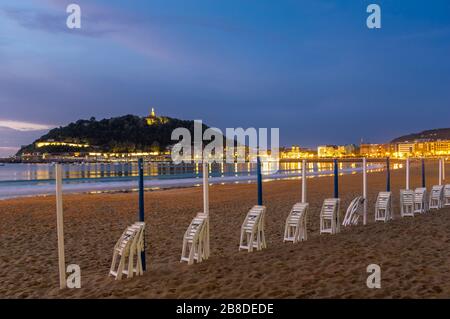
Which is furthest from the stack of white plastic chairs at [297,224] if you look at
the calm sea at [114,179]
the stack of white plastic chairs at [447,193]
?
the calm sea at [114,179]

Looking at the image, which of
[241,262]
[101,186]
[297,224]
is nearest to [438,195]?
[297,224]

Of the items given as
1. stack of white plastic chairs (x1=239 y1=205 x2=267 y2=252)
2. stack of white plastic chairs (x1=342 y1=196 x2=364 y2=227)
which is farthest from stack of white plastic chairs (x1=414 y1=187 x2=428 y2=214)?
stack of white plastic chairs (x1=239 y1=205 x2=267 y2=252)

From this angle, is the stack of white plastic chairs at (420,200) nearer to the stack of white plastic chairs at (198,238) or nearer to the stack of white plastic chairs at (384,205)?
the stack of white plastic chairs at (384,205)

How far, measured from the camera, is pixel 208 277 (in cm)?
653

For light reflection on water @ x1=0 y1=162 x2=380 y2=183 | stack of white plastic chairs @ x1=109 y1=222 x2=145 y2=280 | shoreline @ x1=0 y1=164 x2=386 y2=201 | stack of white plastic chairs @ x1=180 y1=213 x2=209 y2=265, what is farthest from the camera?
light reflection on water @ x1=0 y1=162 x2=380 y2=183

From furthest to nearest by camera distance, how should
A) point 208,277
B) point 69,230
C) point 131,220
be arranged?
point 131,220 < point 69,230 < point 208,277

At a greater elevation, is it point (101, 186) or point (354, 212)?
point (354, 212)

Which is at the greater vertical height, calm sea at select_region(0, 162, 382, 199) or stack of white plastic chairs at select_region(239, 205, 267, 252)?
stack of white plastic chairs at select_region(239, 205, 267, 252)

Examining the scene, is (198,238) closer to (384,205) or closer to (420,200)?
(384,205)

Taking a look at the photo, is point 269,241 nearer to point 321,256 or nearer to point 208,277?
point 321,256

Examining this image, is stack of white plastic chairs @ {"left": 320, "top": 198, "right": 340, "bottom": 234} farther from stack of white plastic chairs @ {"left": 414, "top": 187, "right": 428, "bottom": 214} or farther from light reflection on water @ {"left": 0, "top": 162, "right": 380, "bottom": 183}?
light reflection on water @ {"left": 0, "top": 162, "right": 380, "bottom": 183}

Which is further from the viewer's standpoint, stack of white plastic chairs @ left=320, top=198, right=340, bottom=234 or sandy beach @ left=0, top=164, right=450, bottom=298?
stack of white plastic chairs @ left=320, top=198, right=340, bottom=234
